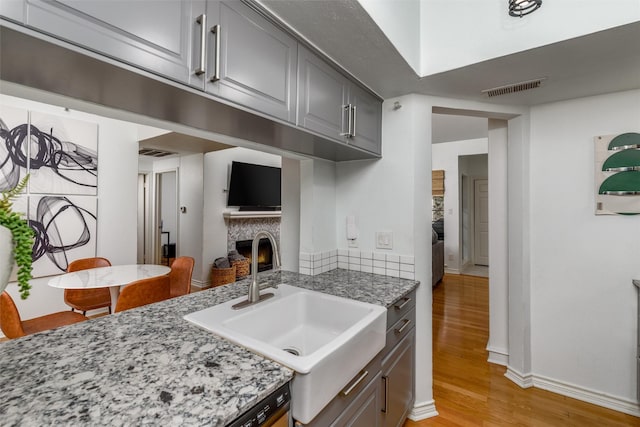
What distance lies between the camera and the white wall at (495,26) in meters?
1.23

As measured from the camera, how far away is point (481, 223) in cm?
620

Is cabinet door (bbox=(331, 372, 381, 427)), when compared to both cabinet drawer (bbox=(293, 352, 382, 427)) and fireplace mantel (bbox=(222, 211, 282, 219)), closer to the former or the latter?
cabinet drawer (bbox=(293, 352, 382, 427))

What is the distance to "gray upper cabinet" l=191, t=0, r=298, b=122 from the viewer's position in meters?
0.90

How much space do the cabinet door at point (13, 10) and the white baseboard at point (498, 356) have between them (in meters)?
3.19

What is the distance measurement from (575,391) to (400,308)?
1.59 meters

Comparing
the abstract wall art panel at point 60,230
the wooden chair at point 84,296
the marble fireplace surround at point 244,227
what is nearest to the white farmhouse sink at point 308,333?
the wooden chair at point 84,296

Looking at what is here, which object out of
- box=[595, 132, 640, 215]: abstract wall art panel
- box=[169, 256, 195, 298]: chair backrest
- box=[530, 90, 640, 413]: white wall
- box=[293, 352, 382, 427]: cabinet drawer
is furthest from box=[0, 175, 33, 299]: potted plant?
box=[595, 132, 640, 215]: abstract wall art panel

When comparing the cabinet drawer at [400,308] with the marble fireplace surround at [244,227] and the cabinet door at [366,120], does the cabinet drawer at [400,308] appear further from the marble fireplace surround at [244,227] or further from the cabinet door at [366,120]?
the marble fireplace surround at [244,227]

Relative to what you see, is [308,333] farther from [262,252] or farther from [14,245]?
[262,252]

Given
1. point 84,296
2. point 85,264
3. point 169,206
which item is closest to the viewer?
point 84,296

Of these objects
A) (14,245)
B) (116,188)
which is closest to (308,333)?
(14,245)

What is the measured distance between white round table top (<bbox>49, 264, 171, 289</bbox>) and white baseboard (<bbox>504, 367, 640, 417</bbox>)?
299 centimetres

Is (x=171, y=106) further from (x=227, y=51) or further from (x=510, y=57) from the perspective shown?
(x=510, y=57)

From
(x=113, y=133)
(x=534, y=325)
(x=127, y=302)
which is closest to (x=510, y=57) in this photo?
(x=534, y=325)
